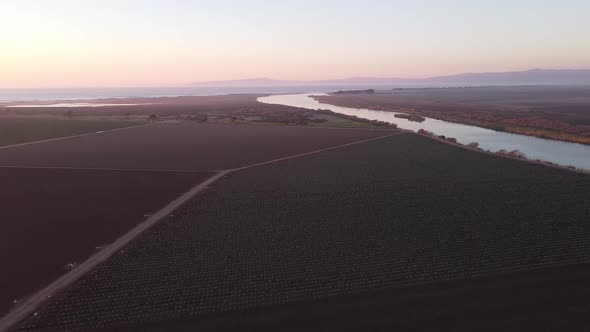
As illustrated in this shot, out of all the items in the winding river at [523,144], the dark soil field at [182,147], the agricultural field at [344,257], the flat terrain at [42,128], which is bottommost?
the agricultural field at [344,257]

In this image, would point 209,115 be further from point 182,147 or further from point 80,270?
point 80,270

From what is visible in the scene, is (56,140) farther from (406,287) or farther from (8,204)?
(406,287)

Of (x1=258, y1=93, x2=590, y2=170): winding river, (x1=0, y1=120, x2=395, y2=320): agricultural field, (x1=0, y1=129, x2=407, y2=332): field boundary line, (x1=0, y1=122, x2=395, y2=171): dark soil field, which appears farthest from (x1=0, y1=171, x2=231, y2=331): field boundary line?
(x1=258, y1=93, x2=590, y2=170): winding river

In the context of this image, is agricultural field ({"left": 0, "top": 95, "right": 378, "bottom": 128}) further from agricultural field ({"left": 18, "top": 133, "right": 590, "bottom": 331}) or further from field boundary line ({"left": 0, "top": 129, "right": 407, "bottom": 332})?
field boundary line ({"left": 0, "top": 129, "right": 407, "bottom": 332})

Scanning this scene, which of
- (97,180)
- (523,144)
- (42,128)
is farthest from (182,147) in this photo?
(523,144)

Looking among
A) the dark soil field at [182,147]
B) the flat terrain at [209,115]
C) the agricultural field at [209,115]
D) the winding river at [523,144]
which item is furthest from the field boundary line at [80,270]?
the flat terrain at [209,115]

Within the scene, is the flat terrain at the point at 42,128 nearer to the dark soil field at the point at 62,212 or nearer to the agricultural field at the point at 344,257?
the dark soil field at the point at 62,212
